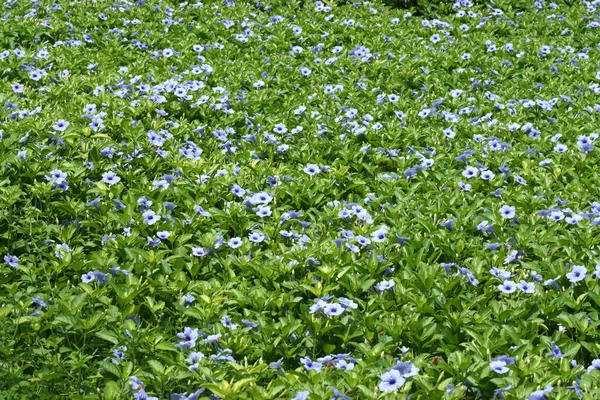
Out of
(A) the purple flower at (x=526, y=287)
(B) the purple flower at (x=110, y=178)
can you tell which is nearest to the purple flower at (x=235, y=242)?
(B) the purple flower at (x=110, y=178)

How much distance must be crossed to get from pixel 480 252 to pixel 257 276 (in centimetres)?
129

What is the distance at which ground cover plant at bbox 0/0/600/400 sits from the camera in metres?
3.50

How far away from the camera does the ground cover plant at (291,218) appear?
3502mm

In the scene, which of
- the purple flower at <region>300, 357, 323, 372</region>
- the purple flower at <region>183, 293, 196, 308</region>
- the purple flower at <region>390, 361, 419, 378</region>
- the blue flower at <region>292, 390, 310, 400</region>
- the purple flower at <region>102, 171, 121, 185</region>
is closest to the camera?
the blue flower at <region>292, 390, 310, 400</region>

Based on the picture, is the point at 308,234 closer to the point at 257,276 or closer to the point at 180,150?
the point at 257,276

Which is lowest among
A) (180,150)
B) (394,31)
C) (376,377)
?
(394,31)

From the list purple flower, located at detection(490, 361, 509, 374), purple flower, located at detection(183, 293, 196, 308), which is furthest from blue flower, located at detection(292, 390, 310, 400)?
purple flower, located at detection(183, 293, 196, 308)

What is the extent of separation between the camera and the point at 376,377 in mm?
3375

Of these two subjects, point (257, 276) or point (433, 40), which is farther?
point (433, 40)

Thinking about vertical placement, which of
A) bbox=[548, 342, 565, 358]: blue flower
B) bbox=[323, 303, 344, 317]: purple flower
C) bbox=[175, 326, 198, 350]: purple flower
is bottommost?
bbox=[175, 326, 198, 350]: purple flower

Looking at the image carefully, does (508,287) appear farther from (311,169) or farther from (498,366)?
(311,169)

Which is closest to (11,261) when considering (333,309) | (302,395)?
(333,309)

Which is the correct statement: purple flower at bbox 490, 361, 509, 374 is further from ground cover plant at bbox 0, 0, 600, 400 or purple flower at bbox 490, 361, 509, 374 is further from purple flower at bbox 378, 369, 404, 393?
purple flower at bbox 378, 369, 404, 393

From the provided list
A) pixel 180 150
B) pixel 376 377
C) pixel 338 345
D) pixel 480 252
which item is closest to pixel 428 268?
pixel 480 252
